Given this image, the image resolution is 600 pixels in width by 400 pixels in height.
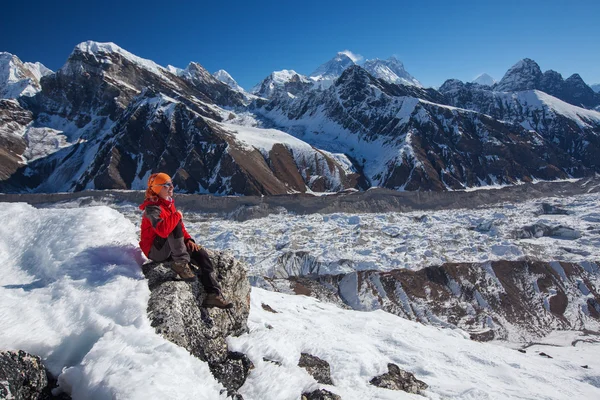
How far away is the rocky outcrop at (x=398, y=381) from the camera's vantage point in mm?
13016

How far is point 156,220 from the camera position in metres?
8.97

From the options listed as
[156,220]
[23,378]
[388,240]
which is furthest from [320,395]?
[388,240]

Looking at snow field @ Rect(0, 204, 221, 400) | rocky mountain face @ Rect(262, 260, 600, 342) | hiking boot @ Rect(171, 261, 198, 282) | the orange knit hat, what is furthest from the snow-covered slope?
rocky mountain face @ Rect(262, 260, 600, 342)

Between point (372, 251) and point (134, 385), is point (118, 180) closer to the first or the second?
point (372, 251)

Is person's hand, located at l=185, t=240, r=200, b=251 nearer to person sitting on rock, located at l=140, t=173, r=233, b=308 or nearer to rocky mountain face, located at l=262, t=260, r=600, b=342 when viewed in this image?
person sitting on rock, located at l=140, t=173, r=233, b=308

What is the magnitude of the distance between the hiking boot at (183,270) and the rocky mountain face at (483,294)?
192 feet

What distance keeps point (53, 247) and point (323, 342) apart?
10811 mm

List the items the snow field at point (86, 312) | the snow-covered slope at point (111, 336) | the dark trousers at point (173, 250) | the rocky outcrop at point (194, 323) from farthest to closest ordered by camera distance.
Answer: the dark trousers at point (173, 250), the rocky outcrop at point (194, 323), the snow-covered slope at point (111, 336), the snow field at point (86, 312)

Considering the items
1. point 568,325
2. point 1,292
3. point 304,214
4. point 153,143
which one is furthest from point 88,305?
point 153,143

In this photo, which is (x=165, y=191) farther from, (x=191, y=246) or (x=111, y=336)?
(x=111, y=336)

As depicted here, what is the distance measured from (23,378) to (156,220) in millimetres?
4116

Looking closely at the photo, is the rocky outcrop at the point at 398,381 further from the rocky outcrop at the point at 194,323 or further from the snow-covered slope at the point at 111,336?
the rocky outcrop at the point at 194,323

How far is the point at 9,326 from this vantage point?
6.32 meters

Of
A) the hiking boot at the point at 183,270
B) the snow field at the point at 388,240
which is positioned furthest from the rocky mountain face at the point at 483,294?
the hiking boot at the point at 183,270
